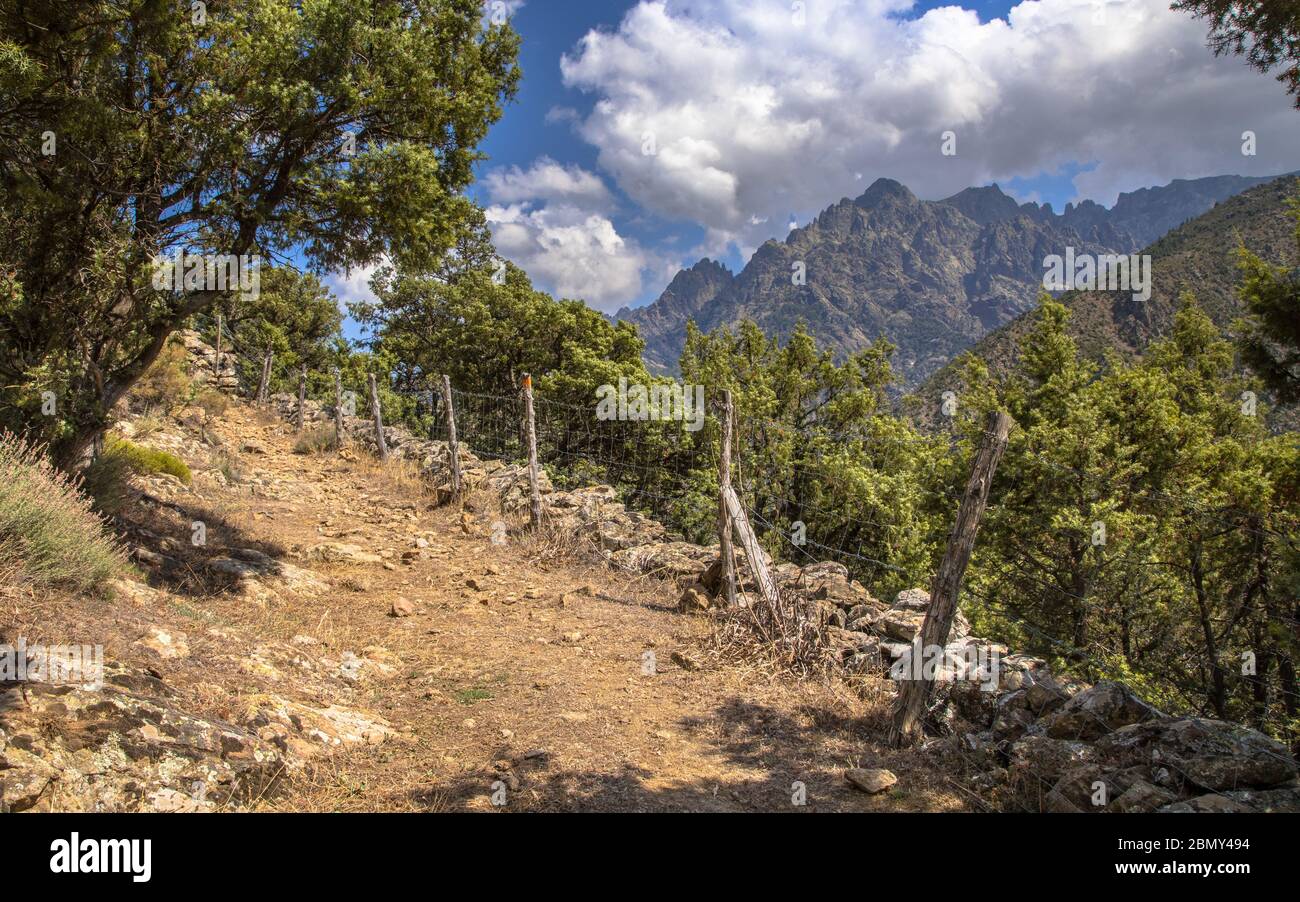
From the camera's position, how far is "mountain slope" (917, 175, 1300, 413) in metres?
77.1

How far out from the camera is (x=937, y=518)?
59.9 feet

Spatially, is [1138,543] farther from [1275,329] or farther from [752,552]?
[752,552]

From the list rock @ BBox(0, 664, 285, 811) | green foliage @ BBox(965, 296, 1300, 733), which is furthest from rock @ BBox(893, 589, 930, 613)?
green foliage @ BBox(965, 296, 1300, 733)

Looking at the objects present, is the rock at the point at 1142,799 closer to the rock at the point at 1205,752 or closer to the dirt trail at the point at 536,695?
the rock at the point at 1205,752

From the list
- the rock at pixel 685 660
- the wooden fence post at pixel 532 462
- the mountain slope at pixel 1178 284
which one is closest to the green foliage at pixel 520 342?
the wooden fence post at pixel 532 462

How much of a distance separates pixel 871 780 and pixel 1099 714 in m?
1.54

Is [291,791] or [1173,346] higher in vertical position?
[1173,346]

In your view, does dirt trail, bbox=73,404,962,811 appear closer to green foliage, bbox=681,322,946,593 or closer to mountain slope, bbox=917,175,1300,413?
green foliage, bbox=681,322,946,593

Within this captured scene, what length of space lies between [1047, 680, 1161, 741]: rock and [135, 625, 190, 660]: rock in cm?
606

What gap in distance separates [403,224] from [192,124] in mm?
2134

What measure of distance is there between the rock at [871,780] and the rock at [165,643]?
15.6 feet

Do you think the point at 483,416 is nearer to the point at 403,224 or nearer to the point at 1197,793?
the point at 403,224

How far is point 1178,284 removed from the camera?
79562mm

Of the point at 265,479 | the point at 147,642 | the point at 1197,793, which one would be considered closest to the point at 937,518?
the point at 1197,793
